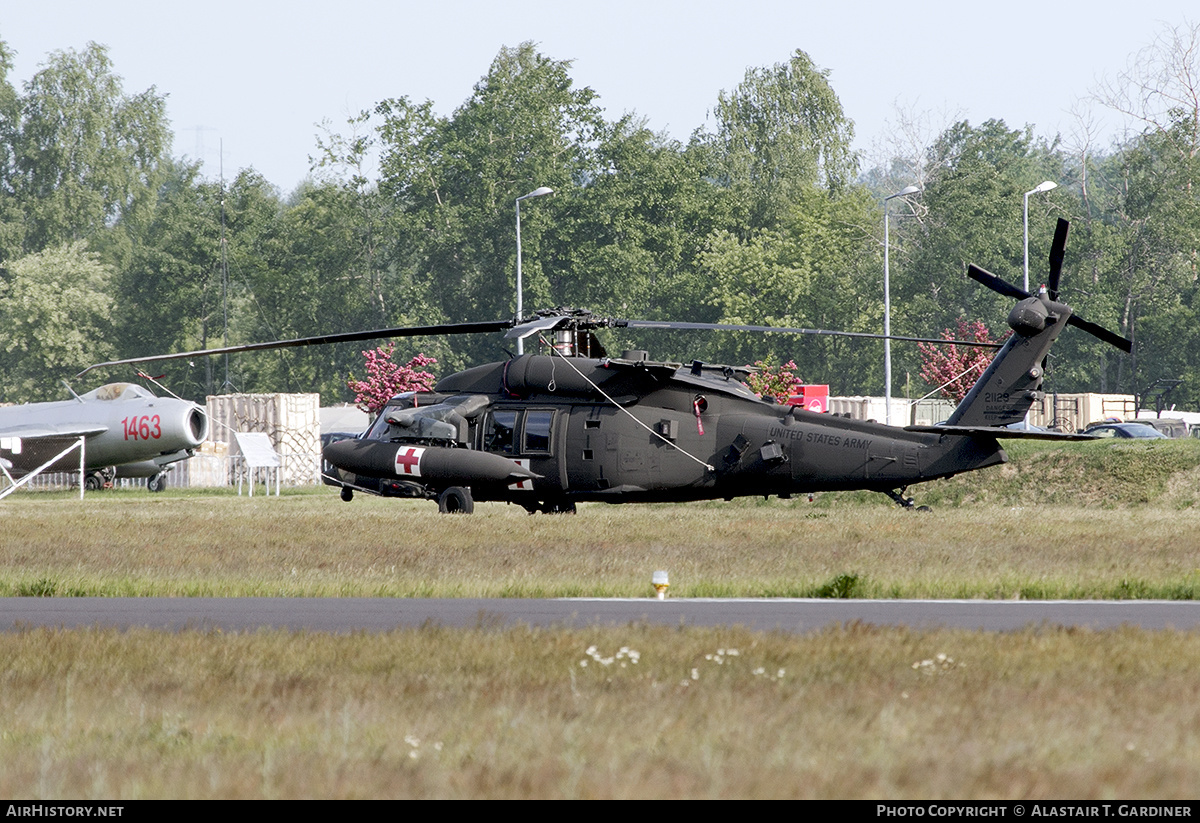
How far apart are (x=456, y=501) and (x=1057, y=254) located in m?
11.0

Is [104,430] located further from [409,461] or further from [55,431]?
[409,461]

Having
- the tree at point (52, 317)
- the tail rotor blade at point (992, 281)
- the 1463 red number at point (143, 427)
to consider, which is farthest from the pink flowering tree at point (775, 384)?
the tree at point (52, 317)

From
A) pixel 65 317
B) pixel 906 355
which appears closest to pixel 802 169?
pixel 906 355

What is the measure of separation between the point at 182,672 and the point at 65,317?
8059 centimetres

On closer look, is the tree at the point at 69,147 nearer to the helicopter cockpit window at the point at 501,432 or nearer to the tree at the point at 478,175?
the tree at the point at 478,175

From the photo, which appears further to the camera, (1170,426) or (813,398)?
(1170,426)

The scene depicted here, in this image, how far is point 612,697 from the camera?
26.2ft

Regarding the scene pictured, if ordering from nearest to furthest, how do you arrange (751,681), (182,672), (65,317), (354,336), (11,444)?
(751,681) < (182,672) < (354,336) < (11,444) < (65,317)

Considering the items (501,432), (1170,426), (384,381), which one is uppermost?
(384,381)

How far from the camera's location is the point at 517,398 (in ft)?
78.8

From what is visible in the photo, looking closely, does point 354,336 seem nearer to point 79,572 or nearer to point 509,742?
point 79,572

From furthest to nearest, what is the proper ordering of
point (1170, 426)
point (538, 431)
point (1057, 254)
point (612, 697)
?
point (1170, 426) < point (538, 431) < point (1057, 254) < point (612, 697)

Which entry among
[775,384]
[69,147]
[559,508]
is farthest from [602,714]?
[69,147]

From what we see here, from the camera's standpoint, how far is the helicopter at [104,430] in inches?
1585
